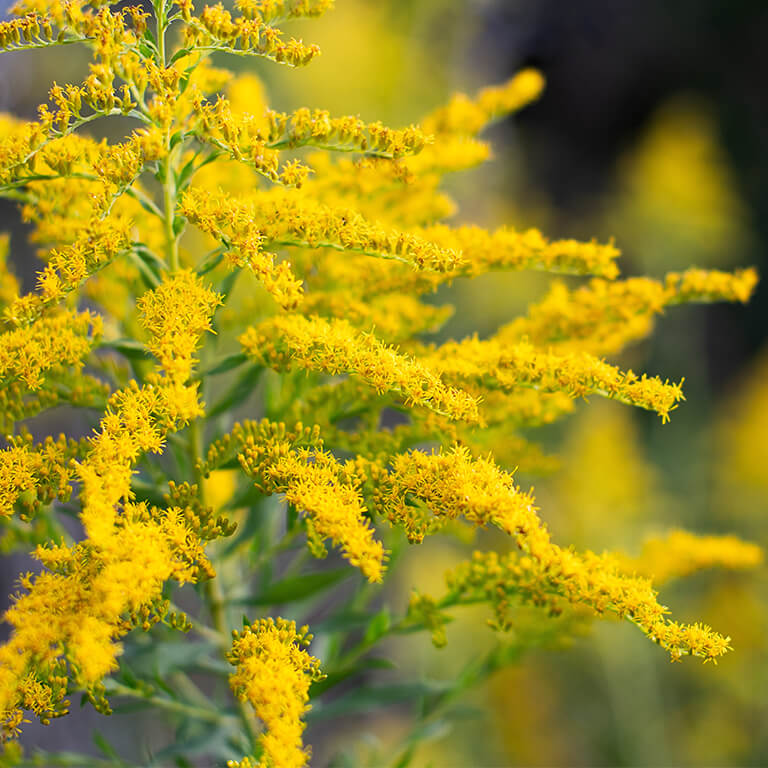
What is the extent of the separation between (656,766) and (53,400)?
212cm

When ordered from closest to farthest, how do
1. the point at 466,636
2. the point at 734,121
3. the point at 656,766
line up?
the point at 656,766, the point at 466,636, the point at 734,121

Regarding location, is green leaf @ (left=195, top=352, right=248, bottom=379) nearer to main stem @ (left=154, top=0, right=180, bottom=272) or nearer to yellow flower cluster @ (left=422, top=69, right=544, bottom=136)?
main stem @ (left=154, top=0, right=180, bottom=272)

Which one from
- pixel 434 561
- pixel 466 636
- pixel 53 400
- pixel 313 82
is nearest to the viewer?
pixel 53 400

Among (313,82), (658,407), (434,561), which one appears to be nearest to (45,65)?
(313,82)

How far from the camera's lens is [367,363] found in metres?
0.81

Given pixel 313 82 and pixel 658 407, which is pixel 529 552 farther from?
pixel 313 82

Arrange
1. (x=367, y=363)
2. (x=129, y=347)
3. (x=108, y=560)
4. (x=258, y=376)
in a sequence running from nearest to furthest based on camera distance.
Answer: (x=108, y=560) → (x=367, y=363) → (x=129, y=347) → (x=258, y=376)

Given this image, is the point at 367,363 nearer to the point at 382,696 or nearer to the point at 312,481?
the point at 312,481

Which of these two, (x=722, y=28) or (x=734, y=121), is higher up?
(x=722, y=28)

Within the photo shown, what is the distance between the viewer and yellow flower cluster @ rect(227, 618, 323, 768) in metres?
0.69

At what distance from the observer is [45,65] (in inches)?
120

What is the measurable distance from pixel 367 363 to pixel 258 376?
308mm

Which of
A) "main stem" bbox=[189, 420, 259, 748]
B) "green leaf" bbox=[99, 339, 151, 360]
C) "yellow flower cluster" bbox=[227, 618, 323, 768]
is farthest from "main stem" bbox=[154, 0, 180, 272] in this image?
"yellow flower cluster" bbox=[227, 618, 323, 768]

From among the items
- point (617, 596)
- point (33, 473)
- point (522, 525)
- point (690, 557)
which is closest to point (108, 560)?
point (33, 473)
